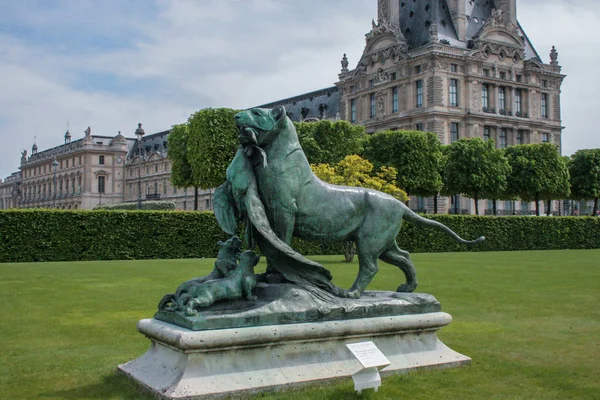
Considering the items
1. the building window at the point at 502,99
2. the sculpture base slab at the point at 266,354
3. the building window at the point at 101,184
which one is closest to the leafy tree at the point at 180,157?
the building window at the point at 502,99

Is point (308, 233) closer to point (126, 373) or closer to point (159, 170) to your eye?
point (126, 373)

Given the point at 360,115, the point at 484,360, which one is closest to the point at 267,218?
the point at 484,360

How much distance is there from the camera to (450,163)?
169ft

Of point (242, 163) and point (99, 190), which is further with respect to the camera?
point (99, 190)

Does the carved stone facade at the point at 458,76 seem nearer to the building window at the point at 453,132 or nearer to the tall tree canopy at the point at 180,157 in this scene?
the building window at the point at 453,132

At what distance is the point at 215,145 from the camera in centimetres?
4500

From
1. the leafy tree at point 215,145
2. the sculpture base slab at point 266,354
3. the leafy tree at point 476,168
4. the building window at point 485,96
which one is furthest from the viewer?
the building window at point 485,96

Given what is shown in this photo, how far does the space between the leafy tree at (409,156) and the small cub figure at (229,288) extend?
4208cm

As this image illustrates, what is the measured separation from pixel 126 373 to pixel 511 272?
589 inches

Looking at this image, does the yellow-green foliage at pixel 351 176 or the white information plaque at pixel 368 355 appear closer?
the white information plaque at pixel 368 355

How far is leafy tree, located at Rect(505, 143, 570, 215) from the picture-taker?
5197cm

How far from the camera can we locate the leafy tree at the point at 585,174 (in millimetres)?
56750

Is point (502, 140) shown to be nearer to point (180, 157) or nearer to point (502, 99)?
point (502, 99)

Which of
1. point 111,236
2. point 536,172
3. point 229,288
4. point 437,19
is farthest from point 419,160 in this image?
point 229,288
